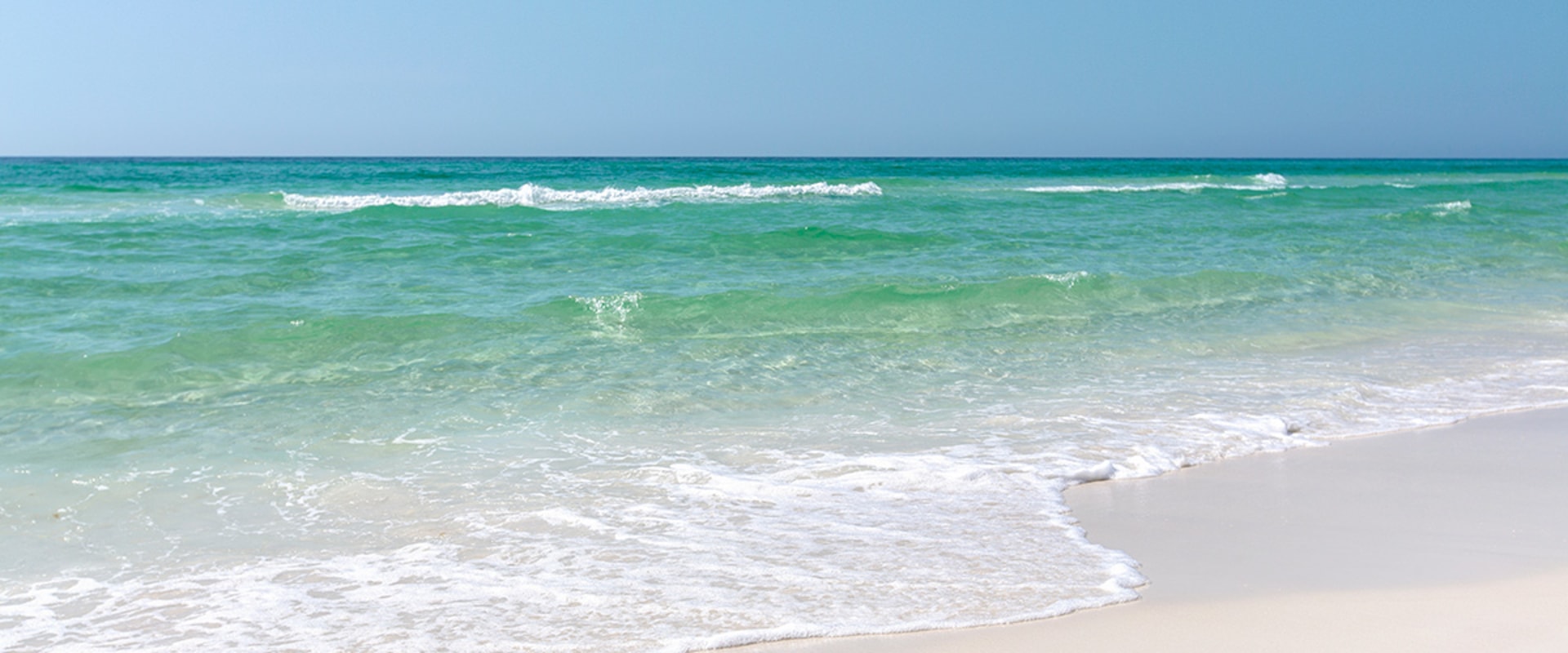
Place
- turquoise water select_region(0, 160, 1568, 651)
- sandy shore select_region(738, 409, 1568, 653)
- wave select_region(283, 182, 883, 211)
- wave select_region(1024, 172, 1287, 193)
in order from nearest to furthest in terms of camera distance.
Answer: sandy shore select_region(738, 409, 1568, 653) → turquoise water select_region(0, 160, 1568, 651) → wave select_region(283, 182, 883, 211) → wave select_region(1024, 172, 1287, 193)

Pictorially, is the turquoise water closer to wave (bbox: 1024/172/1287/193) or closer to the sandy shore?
the sandy shore

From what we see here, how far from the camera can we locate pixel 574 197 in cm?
2316

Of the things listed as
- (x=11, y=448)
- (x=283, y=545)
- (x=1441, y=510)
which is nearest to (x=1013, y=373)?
(x=1441, y=510)

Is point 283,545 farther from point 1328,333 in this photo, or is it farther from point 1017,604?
point 1328,333

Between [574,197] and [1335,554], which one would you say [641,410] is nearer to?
[1335,554]

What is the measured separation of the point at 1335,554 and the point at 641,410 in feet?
10.7

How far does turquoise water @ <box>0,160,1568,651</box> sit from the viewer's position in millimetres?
3178

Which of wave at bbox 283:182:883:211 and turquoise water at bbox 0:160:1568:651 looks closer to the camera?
turquoise water at bbox 0:160:1568:651

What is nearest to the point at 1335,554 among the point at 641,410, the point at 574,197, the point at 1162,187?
the point at 641,410

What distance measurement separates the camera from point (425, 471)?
447 centimetres

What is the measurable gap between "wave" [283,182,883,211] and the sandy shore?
53.9 ft

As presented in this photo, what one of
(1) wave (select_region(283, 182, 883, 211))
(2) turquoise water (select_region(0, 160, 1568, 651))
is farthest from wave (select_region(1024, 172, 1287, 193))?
(2) turquoise water (select_region(0, 160, 1568, 651))

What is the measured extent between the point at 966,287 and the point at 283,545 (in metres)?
6.75

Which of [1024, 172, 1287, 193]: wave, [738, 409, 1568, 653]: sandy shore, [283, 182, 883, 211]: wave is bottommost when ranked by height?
[738, 409, 1568, 653]: sandy shore
